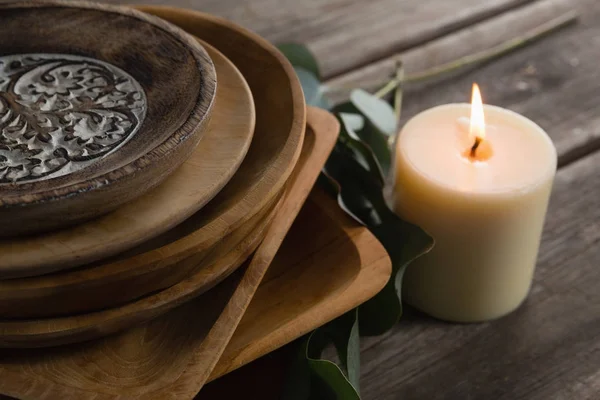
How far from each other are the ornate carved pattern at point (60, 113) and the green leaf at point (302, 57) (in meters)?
0.26

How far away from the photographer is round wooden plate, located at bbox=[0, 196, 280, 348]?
0.42 metres

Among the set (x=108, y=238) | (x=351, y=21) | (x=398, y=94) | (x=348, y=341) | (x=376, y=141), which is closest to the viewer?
(x=108, y=238)

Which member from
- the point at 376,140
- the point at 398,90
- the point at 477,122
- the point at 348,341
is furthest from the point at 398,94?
the point at 348,341

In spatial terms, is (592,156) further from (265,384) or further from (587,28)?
(265,384)

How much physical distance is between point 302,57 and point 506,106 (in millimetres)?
203

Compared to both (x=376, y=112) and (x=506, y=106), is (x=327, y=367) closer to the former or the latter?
(x=376, y=112)

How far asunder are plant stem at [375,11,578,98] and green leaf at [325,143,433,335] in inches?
7.3

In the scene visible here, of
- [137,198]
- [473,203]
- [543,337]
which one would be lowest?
[543,337]

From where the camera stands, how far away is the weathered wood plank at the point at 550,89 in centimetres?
76

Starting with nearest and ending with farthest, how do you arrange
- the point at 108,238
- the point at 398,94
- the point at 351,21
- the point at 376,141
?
the point at 108,238 < the point at 376,141 < the point at 398,94 < the point at 351,21

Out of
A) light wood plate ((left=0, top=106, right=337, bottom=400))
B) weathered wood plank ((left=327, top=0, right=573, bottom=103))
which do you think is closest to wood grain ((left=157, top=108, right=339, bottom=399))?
light wood plate ((left=0, top=106, right=337, bottom=400))

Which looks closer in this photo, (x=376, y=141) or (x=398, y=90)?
(x=376, y=141)

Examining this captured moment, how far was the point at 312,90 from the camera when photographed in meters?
0.74

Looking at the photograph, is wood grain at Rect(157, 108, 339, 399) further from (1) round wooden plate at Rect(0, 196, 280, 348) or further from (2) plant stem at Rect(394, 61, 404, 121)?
(2) plant stem at Rect(394, 61, 404, 121)
